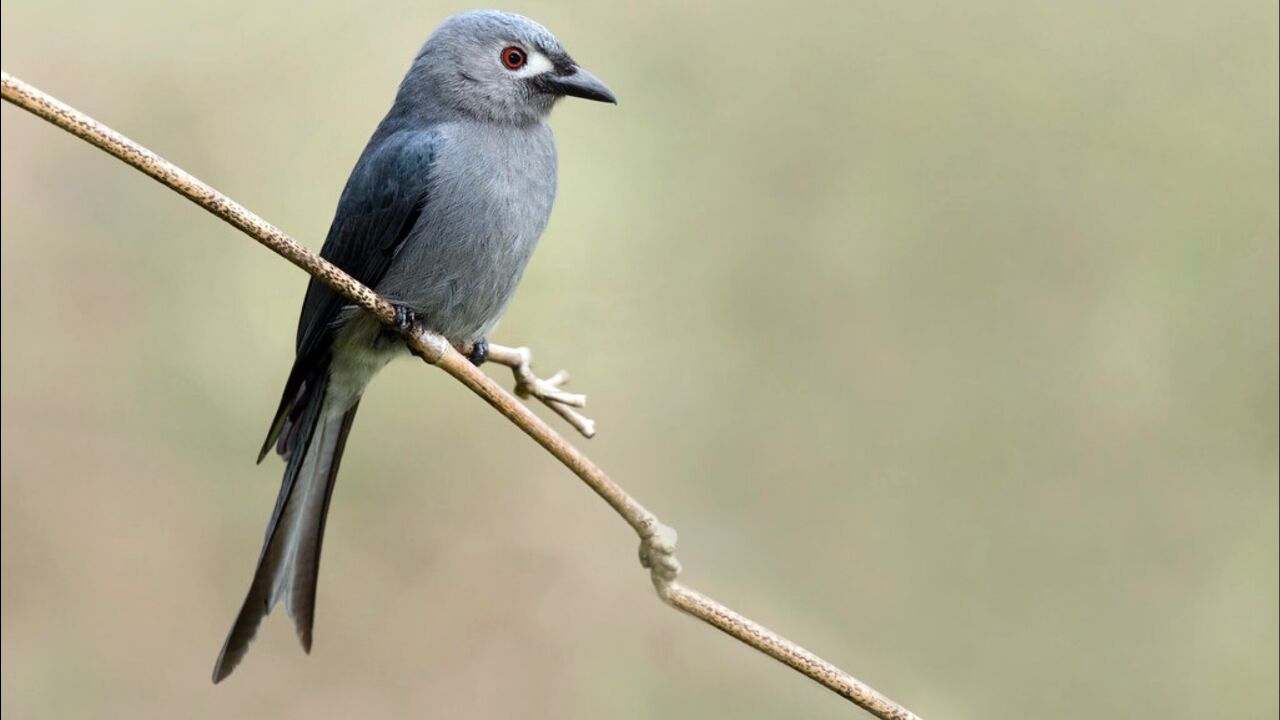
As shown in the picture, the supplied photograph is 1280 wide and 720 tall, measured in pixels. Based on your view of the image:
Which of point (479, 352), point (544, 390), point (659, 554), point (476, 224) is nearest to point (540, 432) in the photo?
point (659, 554)

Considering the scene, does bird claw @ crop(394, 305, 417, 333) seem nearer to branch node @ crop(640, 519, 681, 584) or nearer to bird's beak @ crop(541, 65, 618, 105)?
bird's beak @ crop(541, 65, 618, 105)

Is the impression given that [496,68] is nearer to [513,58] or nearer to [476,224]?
[513,58]

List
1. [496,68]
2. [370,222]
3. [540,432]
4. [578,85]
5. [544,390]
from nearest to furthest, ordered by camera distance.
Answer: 1. [540,432]
2. [544,390]
3. [578,85]
4. [496,68]
5. [370,222]

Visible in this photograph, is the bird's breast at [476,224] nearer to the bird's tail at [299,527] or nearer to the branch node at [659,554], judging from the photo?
the bird's tail at [299,527]

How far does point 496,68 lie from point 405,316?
467 millimetres

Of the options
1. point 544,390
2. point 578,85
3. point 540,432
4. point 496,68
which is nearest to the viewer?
point 540,432

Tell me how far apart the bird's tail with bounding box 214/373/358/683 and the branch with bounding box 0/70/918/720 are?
0.57m

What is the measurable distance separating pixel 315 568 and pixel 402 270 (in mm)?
554

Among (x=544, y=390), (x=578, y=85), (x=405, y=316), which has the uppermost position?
(x=578, y=85)

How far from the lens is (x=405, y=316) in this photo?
7.67 ft

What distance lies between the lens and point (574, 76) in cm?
Answer: 225

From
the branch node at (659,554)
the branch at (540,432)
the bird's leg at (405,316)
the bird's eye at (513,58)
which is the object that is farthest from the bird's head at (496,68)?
the branch node at (659,554)

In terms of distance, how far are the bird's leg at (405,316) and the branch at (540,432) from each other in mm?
425

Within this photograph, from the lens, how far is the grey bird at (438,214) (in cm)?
228
